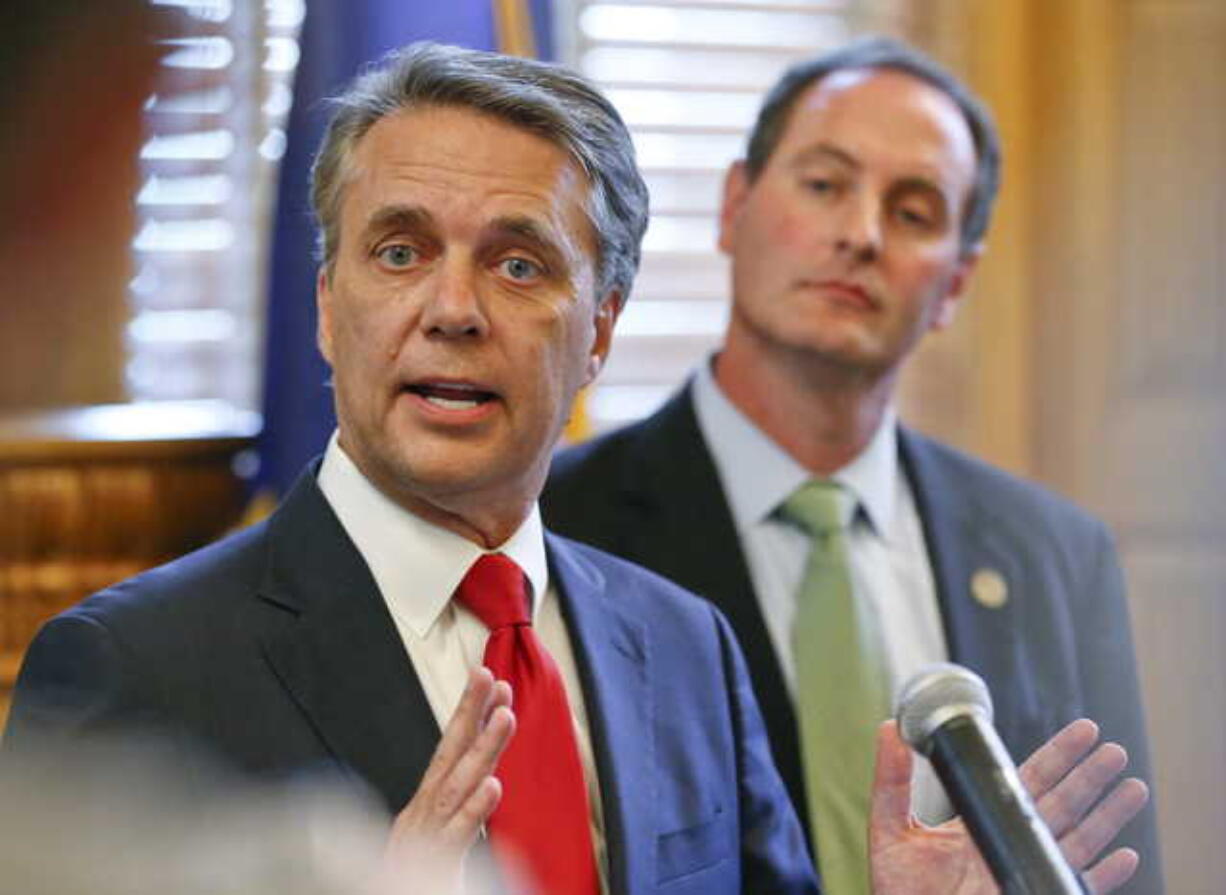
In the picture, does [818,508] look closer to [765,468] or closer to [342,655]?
[765,468]

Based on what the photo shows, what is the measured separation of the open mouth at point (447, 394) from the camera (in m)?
1.07

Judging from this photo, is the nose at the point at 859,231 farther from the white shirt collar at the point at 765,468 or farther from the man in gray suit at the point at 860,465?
the white shirt collar at the point at 765,468

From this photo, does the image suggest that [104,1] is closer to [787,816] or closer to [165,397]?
[165,397]

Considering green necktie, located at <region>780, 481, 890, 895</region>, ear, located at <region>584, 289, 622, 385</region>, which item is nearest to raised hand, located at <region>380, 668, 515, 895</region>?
ear, located at <region>584, 289, 622, 385</region>

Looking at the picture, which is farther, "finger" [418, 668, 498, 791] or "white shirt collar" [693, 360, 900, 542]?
"white shirt collar" [693, 360, 900, 542]

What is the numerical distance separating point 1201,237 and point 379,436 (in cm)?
152

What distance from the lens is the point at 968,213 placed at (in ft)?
5.80

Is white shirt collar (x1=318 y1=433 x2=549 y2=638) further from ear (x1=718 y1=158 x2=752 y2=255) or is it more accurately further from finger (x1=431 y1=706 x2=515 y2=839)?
ear (x1=718 y1=158 x2=752 y2=255)

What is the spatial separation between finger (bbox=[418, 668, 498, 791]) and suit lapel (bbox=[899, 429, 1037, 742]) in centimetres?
61

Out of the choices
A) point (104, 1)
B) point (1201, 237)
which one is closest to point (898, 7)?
point (1201, 237)

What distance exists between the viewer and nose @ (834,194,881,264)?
1651 millimetres

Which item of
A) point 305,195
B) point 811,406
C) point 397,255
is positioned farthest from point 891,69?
point 397,255

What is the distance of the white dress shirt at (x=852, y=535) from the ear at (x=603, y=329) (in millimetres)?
342

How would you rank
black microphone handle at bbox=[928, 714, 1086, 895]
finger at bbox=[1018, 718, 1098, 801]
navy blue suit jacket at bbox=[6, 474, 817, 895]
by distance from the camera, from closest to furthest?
black microphone handle at bbox=[928, 714, 1086, 895]
navy blue suit jacket at bbox=[6, 474, 817, 895]
finger at bbox=[1018, 718, 1098, 801]
